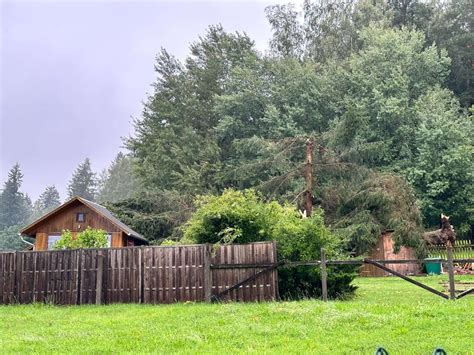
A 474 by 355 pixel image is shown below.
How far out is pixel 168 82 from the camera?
4069cm

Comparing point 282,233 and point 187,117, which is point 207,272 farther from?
point 187,117

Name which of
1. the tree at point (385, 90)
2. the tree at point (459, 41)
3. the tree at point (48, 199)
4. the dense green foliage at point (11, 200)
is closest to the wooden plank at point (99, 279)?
the tree at point (385, 90)

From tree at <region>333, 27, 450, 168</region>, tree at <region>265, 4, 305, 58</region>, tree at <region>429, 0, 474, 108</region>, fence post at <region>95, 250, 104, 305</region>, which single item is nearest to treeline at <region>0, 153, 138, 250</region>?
tree at <region>265, 4, 305, 58</region>

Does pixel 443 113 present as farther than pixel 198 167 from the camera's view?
No

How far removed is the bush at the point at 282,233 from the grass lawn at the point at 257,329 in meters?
2.00

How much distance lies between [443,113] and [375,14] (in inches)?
541

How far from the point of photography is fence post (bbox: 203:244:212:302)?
11727mm

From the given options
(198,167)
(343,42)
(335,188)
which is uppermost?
(343,42)

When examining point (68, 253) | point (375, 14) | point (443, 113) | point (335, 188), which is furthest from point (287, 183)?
point (375, 14)

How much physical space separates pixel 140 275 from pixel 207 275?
190 cm

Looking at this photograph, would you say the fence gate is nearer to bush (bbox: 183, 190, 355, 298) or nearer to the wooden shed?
bush (bbox: 183, 190, 355, 298)

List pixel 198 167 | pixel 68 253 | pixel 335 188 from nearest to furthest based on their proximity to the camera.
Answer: pixel 68 253
pixel 335 188
pixel 198 167

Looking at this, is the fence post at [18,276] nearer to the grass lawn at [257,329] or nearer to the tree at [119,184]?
the grass lawn at [257,329]

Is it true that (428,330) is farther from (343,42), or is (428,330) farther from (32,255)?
(343,42)
